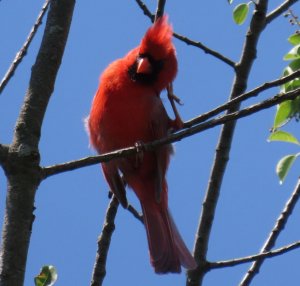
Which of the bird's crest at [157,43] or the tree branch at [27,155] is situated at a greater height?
the bird's crest at [157,43]

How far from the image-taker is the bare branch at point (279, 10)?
323cm

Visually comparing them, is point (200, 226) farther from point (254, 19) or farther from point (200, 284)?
point (254, 19)

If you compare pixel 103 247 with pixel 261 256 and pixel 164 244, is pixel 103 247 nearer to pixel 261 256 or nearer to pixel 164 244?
pixel 261 256

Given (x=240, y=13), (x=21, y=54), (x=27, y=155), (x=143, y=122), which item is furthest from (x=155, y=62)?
(x=27, y=155)

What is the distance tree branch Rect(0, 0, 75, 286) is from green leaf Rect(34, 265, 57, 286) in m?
0.49

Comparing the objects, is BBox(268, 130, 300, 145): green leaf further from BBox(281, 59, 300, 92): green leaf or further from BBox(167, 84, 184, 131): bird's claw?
BBox(167, 84, 184, 131): bird's claw

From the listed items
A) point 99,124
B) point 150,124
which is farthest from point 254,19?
point 99,124

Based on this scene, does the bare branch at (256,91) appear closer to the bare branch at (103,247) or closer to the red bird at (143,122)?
the bare branch at (103,247)

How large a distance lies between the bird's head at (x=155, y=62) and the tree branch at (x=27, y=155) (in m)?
1.46

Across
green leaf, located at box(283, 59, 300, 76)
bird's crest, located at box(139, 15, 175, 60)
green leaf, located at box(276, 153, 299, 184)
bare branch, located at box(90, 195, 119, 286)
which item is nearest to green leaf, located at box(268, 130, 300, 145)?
green leaf, located at box(276, 153, 299, 184)

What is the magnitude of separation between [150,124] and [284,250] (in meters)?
1.37

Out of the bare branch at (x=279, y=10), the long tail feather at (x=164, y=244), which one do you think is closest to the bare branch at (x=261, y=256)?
the long tail feather at (x=164, y=244)

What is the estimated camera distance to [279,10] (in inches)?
129

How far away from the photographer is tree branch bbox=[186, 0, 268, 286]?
2.99 metres
